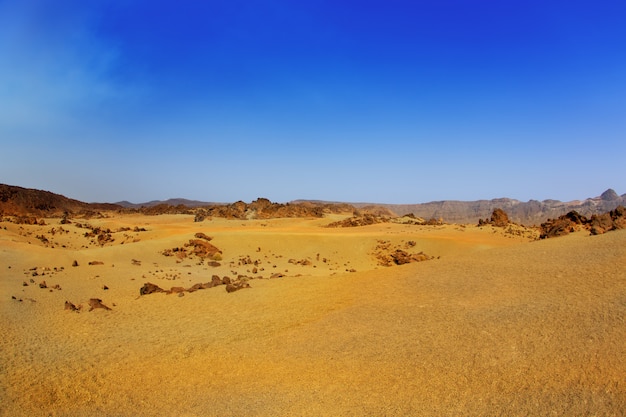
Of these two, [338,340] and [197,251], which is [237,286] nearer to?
[338,340]

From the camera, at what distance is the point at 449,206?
4405 inches

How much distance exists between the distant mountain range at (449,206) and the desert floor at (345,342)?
130 feet

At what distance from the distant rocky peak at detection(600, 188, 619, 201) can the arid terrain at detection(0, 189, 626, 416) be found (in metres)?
85.2

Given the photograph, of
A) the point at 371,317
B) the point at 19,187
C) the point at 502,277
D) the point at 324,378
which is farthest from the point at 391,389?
the point at 19,187

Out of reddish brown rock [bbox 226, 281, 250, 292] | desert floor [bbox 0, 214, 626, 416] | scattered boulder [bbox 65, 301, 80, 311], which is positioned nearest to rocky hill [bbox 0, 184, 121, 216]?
scattered boulder [bbox 65, 301, 80, 311]

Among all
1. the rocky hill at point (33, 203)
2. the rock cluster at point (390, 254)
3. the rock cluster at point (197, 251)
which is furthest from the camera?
the rocky hill at point (33, 203)

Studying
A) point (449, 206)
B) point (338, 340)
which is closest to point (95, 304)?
point (338, 340)

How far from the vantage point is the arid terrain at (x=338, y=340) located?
5582 mm

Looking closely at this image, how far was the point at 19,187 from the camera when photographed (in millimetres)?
58094

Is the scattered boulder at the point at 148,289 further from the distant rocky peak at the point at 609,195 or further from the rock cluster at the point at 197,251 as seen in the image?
the distant rocky peak at the point at 609,195

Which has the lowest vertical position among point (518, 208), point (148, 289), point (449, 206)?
point (148, 289)

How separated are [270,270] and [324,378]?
11894mm

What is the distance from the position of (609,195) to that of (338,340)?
310ft

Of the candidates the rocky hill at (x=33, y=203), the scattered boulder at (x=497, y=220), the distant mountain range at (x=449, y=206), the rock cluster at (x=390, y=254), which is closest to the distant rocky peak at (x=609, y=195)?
the distant mountain range at (x=449, y=206)
